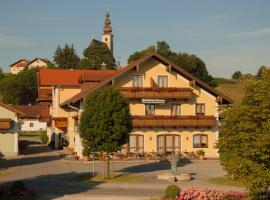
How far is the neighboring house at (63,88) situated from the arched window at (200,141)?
10.9m

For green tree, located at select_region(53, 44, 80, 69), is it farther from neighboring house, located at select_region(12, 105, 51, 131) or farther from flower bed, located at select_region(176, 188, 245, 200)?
flower bed, located at select_region(176, 188, 245, 200)

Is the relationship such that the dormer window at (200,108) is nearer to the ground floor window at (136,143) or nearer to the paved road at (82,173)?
the paved road at (82,173)

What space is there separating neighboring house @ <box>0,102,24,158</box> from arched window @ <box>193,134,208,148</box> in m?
17.1

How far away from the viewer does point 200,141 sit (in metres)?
55.1

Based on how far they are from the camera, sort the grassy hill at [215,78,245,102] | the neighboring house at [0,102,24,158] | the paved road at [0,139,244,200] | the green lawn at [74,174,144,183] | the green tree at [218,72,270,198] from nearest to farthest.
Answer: the green tree at [218,72,270,198]
the paved road at [0,139,244,200]
the green lawn at [74,174,144,183]
the neighboring house at [0,102,24,158]
the grassy hill at [215,78,245,102]

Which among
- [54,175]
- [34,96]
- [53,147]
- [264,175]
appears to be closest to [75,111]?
[53,147]

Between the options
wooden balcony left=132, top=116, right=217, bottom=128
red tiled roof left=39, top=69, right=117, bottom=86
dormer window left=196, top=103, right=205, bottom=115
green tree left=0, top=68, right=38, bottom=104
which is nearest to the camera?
wooden balcony left=132, top=116, right=217, bottom=128

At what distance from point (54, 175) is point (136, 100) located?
50.7 ft

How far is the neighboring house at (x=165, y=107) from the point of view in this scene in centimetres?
5353

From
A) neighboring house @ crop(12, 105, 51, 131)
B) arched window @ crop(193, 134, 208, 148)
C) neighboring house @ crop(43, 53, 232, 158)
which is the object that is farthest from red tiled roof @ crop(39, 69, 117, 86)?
neighboring house @ crop(12, 105, 51, 131)

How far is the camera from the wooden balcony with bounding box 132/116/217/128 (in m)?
53.1

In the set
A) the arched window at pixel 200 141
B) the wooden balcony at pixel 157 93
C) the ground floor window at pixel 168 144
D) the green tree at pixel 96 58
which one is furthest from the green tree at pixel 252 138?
the green tree at pixel 96 58

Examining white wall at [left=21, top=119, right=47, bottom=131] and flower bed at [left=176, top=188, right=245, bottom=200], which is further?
white wall at [left=21, top=119, right=47, bottom=131]

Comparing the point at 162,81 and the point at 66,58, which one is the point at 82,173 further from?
the point at 66,58
